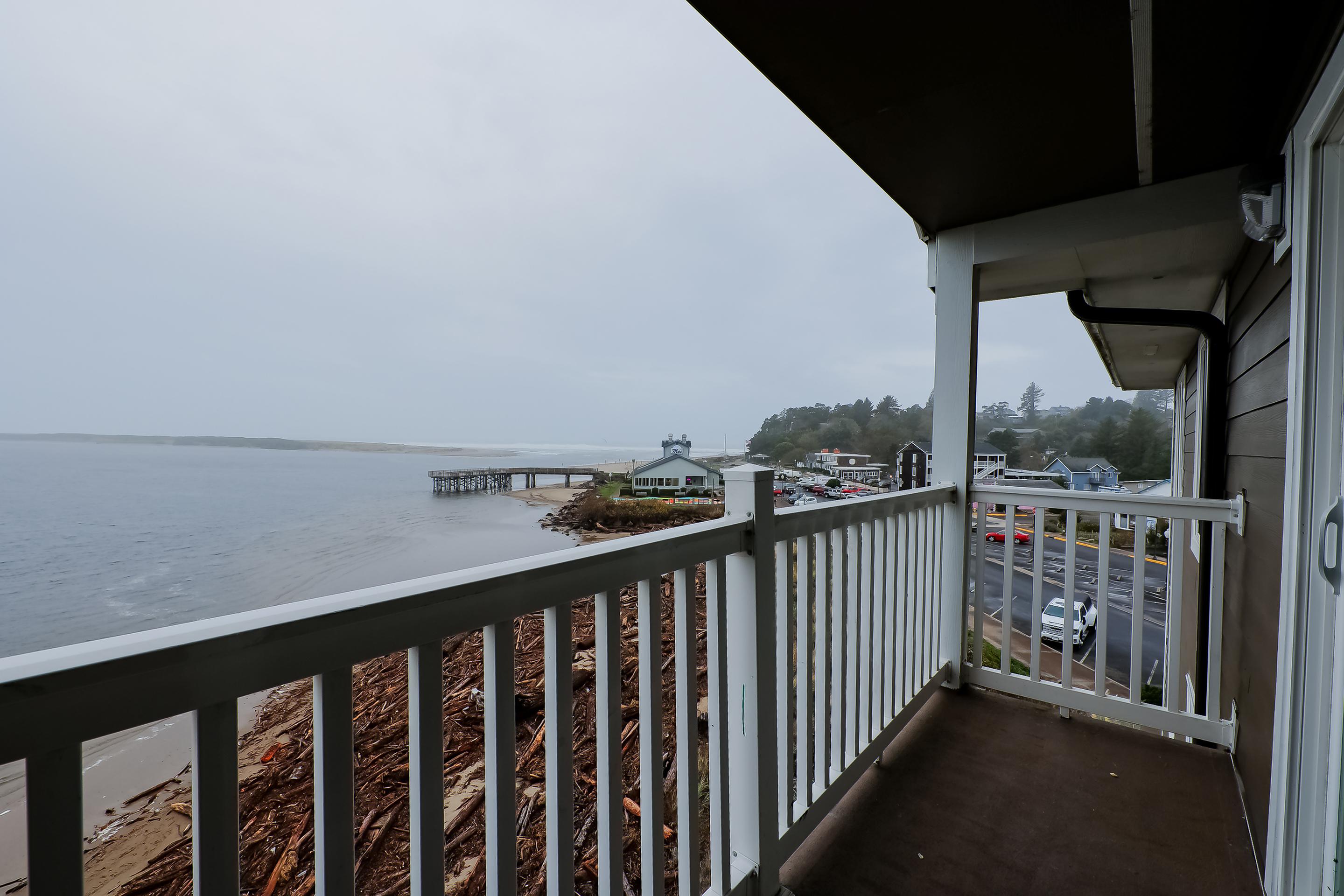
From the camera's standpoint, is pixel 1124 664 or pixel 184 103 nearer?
pixel 184 103

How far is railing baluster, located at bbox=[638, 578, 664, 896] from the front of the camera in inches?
42.8

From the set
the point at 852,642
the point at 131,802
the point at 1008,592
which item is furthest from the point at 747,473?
the point at 1008,592

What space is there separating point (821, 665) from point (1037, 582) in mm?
1470

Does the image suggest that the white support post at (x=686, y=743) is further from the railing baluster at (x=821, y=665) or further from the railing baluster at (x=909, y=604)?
the railing baluster at (x=909, y=604)

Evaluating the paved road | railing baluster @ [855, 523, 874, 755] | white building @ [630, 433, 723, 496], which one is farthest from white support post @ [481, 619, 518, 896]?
the paved road

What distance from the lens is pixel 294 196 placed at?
0.90 m

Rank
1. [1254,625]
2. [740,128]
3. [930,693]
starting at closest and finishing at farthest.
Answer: [1254,625] → [740,128] → [930,693]

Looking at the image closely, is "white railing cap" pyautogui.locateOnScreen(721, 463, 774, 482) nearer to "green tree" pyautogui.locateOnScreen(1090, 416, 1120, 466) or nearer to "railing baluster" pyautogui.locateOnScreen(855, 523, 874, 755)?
"railing baluster" pyautogui.locateOnScreen(855, 523, 874, 755)

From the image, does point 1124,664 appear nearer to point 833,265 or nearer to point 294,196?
point 833,265

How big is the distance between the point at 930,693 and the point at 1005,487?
3.34 ft

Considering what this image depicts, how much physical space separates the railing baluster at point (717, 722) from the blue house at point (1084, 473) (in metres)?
2.05

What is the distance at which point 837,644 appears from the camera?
1.71 m

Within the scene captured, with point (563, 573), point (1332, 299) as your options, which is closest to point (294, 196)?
point (563, 573)

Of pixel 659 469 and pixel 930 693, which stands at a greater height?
pixel 659 469
